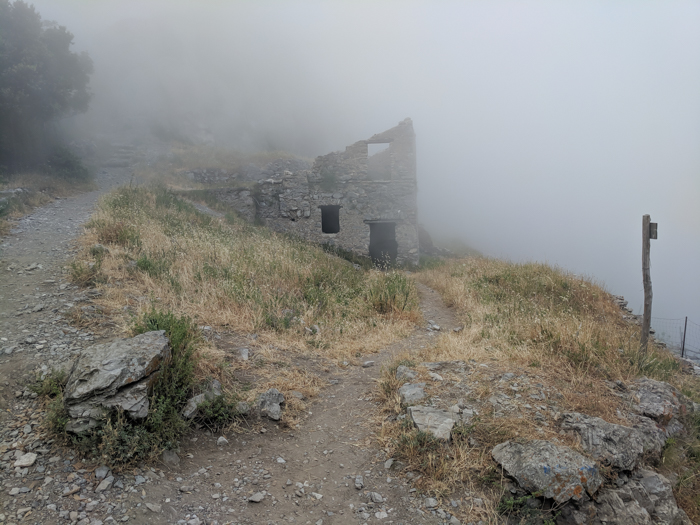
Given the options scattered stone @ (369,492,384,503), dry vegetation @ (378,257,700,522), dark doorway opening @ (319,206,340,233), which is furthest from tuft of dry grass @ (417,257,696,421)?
dark doorway opening @ (319,206,340,233)

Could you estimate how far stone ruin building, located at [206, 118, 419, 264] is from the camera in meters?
16.5

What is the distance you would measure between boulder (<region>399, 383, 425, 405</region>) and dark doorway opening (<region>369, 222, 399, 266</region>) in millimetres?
12196

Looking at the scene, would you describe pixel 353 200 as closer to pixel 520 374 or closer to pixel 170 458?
pixel 520 374

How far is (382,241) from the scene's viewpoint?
17.3 meters

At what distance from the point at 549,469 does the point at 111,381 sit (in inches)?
151

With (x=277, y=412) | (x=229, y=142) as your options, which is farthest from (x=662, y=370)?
(x=229, y=142)

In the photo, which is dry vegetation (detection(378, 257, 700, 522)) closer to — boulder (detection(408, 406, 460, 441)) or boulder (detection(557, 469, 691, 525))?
boulder (detection(408, 406, 460, 441))

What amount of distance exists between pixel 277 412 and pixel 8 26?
2214cm

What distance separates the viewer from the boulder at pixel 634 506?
333 centimetres

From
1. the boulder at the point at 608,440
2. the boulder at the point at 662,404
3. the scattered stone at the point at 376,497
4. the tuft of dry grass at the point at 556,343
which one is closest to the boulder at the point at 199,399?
the scattered stone at the point at 376,497

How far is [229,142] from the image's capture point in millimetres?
33688

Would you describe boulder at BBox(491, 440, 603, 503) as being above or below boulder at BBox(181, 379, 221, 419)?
below

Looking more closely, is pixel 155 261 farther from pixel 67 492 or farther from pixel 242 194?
pixel 242 194

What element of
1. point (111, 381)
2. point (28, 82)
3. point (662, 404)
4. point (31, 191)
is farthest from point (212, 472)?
point (28, 82)
